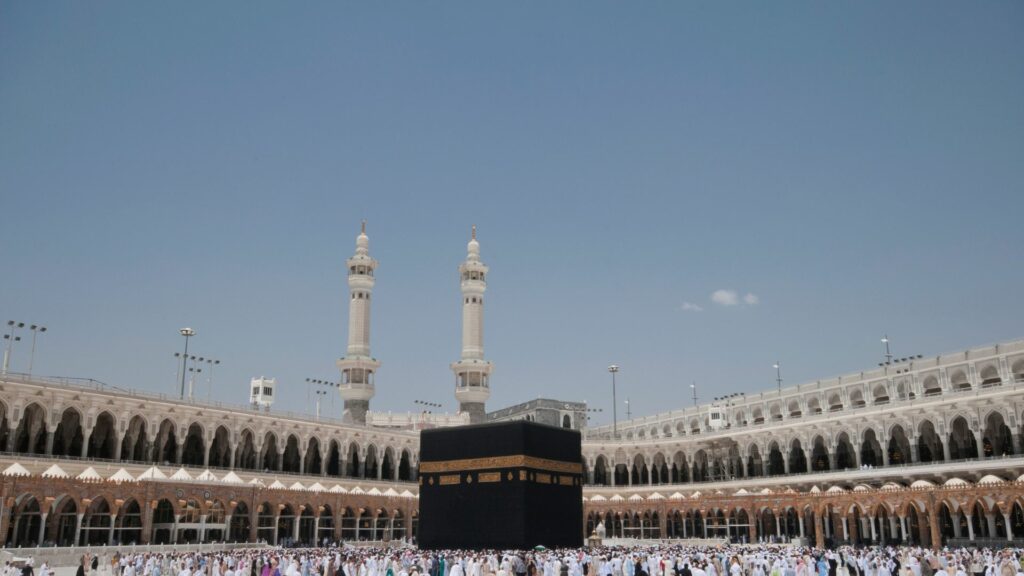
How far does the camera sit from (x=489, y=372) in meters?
46.2

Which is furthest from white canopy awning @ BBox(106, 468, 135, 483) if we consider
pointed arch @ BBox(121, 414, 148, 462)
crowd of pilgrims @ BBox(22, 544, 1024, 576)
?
crowd of pilgrims @ BBox(22, 544, 1024, 576)

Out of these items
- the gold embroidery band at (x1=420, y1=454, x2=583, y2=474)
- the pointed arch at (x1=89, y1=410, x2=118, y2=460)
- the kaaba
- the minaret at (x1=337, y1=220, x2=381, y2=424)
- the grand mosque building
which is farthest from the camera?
the minaret at (x1=337, y1=220, x2=381, y2=424)

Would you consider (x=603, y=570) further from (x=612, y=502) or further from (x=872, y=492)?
(x=612, y=502)

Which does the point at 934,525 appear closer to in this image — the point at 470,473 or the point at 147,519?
the point at 470,473

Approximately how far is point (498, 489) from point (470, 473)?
1.01m

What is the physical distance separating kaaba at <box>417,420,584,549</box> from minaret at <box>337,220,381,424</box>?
19.6m

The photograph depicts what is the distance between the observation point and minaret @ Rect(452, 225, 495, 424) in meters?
45.9

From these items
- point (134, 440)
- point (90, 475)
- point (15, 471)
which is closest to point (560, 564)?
point (15, 471)

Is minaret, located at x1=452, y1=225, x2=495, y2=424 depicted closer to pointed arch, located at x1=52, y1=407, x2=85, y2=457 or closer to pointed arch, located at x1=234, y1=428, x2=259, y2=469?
pointed arch, located at x1=234, y1=428, x2=259, y2=469

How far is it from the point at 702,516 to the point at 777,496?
5.18 m

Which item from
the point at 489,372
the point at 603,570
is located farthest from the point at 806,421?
the point at 603,570

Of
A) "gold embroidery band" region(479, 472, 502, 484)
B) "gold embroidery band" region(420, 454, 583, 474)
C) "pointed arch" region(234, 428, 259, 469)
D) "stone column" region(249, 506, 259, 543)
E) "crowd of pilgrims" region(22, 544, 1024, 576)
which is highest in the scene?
"pointed arch" region(234, 428, 259, 469)

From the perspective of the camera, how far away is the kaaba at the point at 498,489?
2258 centimetres

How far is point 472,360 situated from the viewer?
46.0 meters
